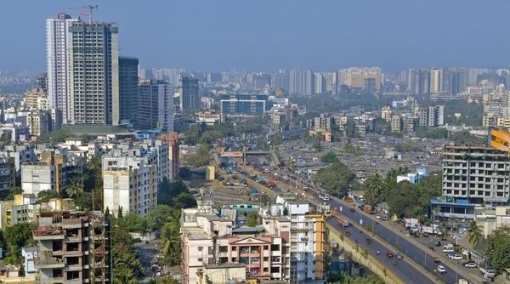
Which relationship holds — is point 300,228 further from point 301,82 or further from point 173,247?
point 301,82

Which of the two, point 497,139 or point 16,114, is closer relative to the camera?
point 497,139

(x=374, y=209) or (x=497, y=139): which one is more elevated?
(x=497, y=139)

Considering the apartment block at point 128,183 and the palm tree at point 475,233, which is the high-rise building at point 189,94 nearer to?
the apartment block at point 128,183

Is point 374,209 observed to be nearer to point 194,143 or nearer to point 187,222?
point 187,222

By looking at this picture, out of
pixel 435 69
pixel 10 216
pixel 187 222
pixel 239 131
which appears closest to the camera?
pixel 187 222

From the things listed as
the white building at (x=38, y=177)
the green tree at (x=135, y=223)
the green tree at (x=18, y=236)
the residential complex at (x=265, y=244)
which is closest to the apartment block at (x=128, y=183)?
the green tree at (x=135, y=223)

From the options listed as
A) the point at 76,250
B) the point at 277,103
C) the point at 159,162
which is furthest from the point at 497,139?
the point at 277,103

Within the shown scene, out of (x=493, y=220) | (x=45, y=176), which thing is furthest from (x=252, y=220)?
(x=45, y=176)
